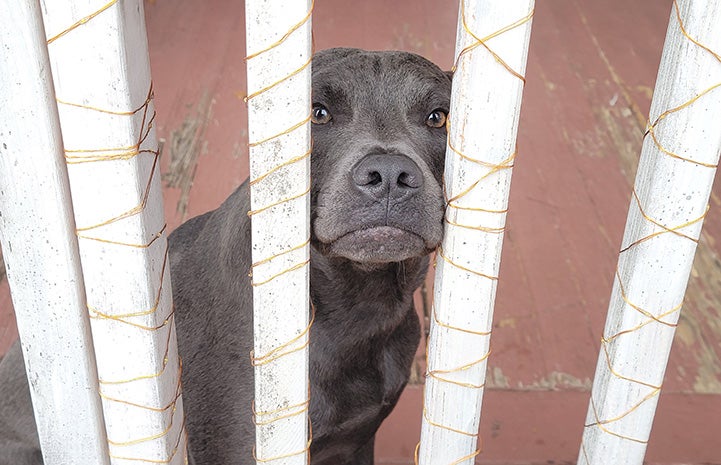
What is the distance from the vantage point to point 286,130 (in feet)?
3.85

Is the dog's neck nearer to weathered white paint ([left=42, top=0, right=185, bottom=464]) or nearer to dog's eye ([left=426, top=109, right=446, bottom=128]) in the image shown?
dog's eye ([left=426, top=109, right=446, bottom=128])

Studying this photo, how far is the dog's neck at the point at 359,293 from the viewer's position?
1.92 metres

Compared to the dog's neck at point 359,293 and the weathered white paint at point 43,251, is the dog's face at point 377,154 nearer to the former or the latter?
the dog's neck at point 359,293

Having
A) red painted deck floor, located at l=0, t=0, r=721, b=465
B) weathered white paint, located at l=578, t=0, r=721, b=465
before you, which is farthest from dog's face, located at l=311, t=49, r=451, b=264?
red painted deck floor, located at l=0, t=0, r=721, b=465

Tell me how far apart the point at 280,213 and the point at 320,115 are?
2.16 ft

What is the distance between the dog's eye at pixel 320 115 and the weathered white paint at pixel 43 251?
2.27ft

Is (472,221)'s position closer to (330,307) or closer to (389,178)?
(389,178)

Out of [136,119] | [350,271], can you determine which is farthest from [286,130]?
[350,271]

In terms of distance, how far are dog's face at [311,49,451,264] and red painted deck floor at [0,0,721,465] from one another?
108 centimetres

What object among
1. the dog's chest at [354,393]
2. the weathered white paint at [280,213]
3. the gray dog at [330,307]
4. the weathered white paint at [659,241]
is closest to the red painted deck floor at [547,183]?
the dog's chest at [354,393]

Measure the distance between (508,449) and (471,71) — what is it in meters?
1.65

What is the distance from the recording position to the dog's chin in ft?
5.14

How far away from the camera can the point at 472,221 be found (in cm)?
128

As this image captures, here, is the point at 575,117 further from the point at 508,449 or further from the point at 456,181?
the point at 456,181
